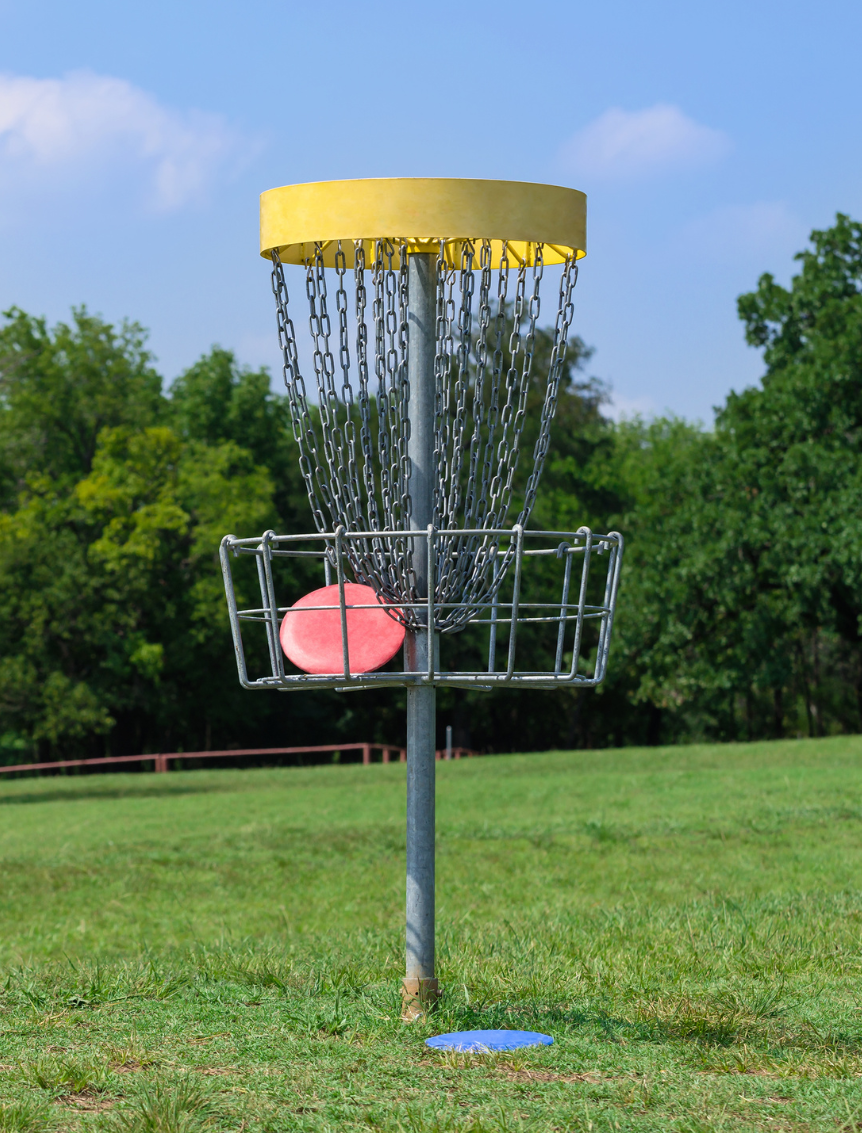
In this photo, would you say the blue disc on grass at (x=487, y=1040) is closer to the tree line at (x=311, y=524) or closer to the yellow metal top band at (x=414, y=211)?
the yellow metal top band at (x=414, y=211)

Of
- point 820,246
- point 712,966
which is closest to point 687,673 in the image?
point 820,246

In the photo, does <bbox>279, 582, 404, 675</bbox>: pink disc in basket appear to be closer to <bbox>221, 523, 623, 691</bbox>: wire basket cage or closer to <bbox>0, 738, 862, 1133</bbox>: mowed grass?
<bbox>221, 523, 623, 691</bbox>: wire basket cage

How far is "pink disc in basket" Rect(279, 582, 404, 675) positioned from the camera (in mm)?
4613

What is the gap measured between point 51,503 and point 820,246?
2504 cm

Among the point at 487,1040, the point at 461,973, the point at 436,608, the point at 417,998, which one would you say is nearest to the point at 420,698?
the point at 436,608

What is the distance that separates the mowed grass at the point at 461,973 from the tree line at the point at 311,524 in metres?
12.6

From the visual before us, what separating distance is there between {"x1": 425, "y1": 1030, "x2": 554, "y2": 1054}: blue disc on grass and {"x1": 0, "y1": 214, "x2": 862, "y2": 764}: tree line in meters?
22.5

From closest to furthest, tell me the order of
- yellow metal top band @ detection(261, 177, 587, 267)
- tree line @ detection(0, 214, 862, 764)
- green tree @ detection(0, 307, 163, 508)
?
yellow metal top band @ detection(261, 177, 587, 267)
tree line @ detection(0, 214, 862, 764)
green tree @ detection(0, 307, 163, 508)

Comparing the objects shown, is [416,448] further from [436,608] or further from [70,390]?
[70,390]

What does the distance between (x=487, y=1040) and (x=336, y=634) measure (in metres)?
1.51

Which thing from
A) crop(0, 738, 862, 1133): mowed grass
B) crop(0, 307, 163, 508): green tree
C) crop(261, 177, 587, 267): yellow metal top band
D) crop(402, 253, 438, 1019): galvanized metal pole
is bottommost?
crop(0, 738, 862, 1133): mowed grass

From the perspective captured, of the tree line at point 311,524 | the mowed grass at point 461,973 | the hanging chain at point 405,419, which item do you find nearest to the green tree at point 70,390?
the tree line at point 311,524

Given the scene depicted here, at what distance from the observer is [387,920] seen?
32.3ft

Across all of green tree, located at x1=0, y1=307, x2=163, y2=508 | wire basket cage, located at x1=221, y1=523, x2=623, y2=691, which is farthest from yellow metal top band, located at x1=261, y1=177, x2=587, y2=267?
green tree, located at x1=0, y1=307, x2=163, y2=508
